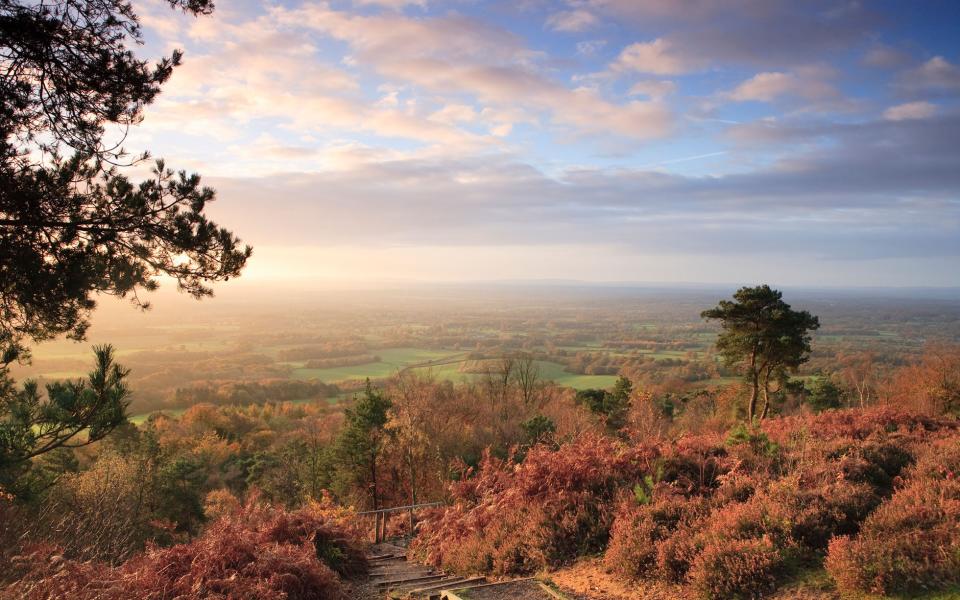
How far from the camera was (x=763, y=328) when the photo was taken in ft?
74.6

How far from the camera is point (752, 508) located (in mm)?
7148

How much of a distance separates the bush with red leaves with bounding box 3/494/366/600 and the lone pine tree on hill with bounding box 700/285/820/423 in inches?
767

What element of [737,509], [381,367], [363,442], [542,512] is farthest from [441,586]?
[381,367]

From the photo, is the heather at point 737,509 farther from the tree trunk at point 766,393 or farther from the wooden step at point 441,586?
the tree trunk at point 766,393

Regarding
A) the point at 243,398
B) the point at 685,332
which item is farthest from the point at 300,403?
the point at 685,332

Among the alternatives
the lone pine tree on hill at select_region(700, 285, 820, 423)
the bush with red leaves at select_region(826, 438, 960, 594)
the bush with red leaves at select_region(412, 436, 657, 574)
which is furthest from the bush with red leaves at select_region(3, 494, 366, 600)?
the lone pine tree on hill at select_region(700, 285, 820, 423)

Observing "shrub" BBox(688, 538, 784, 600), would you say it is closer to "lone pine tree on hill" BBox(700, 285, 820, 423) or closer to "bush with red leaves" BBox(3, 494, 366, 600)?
"bush with red leaves" BBox(3, 494, 366, 600)

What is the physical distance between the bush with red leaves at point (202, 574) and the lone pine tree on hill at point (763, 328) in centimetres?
1949

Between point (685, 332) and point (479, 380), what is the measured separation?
72045 mm

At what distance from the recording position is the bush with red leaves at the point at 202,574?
241 inches

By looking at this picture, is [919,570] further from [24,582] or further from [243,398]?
[243,398]

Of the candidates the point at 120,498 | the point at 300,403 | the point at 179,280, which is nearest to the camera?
the point at 179,280

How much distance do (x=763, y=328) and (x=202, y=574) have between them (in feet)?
73.9

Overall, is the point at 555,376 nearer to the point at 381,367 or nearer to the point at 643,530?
the point at 381,367
